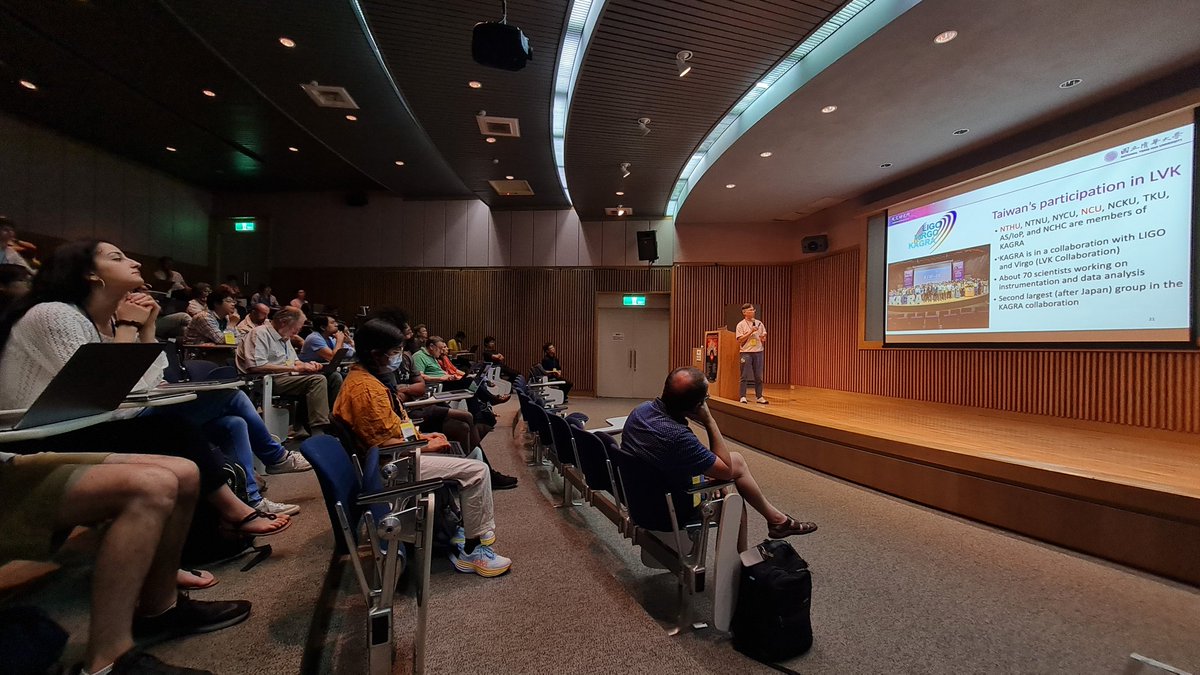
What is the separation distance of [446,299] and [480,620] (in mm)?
9443

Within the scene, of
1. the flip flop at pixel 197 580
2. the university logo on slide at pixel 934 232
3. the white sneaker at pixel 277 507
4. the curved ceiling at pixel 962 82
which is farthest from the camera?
the university logo on slide at pixel 934 232

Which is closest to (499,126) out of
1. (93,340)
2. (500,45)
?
(500,45)

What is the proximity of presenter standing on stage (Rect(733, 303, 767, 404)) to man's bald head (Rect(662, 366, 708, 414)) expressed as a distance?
442 cm

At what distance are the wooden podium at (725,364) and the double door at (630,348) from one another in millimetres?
3410

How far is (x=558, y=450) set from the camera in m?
3.58

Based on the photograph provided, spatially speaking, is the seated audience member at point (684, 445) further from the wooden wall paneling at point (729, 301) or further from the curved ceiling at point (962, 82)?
the wooden wall paneling at point (729, 301)

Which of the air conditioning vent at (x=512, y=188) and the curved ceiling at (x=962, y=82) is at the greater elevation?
the air conditioning vent at (x=512, y=188)

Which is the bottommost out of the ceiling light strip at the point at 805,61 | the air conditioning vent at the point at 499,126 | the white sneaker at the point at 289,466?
the white sneaker at the point at 289,466

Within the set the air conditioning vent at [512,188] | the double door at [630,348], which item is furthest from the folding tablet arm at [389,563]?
the double door at [630,348]

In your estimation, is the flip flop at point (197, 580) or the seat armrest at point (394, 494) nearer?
the seat armrest at point (394, 494)

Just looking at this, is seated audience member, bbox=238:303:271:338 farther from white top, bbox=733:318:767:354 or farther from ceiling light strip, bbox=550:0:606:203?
white top, bbox=733:318:767:354

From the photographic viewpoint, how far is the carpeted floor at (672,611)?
177cm

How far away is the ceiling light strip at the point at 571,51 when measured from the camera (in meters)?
4.29

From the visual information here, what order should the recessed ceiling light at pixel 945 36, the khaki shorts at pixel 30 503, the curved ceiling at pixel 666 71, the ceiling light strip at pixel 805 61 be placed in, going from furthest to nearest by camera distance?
1. the curved ceiling at pixel 666 71
2. the ceiling light strip at pixel 805 61
3. the recessed ceiling light at pixel 945 36
4. the khaki shorts at pixel 30 503
